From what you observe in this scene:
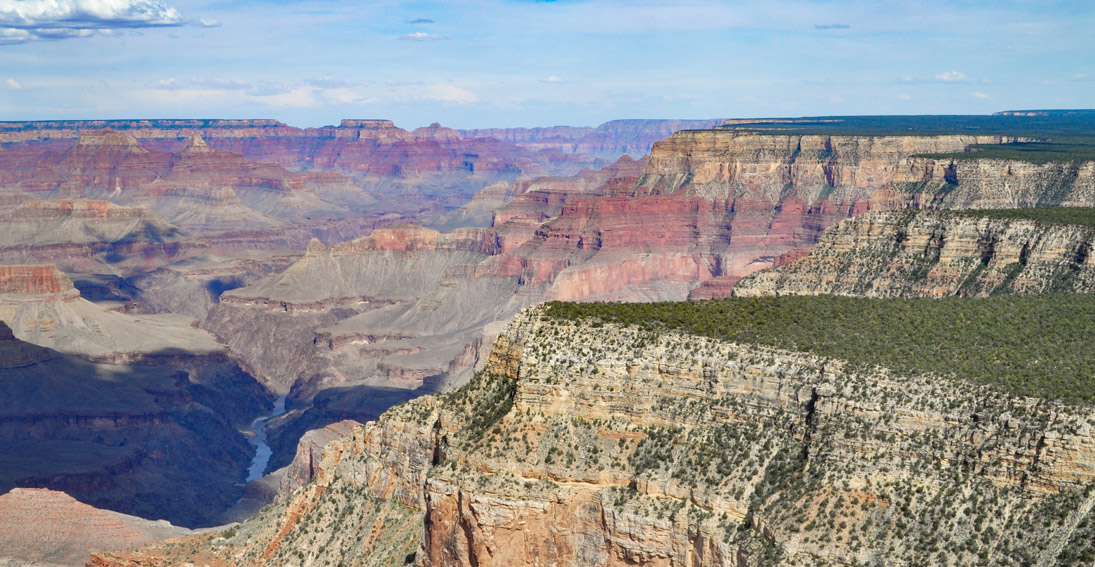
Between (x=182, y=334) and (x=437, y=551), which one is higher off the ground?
(x=437, y=551)

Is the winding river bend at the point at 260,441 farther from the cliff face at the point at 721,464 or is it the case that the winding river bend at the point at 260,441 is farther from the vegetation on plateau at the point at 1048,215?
the cliff face at the point at 721,464

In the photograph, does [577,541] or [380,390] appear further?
[380,390]

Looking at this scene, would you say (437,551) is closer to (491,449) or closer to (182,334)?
(491,449)

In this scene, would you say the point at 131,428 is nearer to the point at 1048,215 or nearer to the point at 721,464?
the point at 1048,215

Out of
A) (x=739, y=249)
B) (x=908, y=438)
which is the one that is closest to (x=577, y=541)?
(x=908, y=438)

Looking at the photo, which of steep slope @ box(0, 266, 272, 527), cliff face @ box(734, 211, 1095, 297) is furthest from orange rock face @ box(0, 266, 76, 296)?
cliff face @ box(734, 211, 1095, 297)

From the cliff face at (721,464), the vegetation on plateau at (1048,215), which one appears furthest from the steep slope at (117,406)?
Answer: the vegetation on plateau at (1048,215)
